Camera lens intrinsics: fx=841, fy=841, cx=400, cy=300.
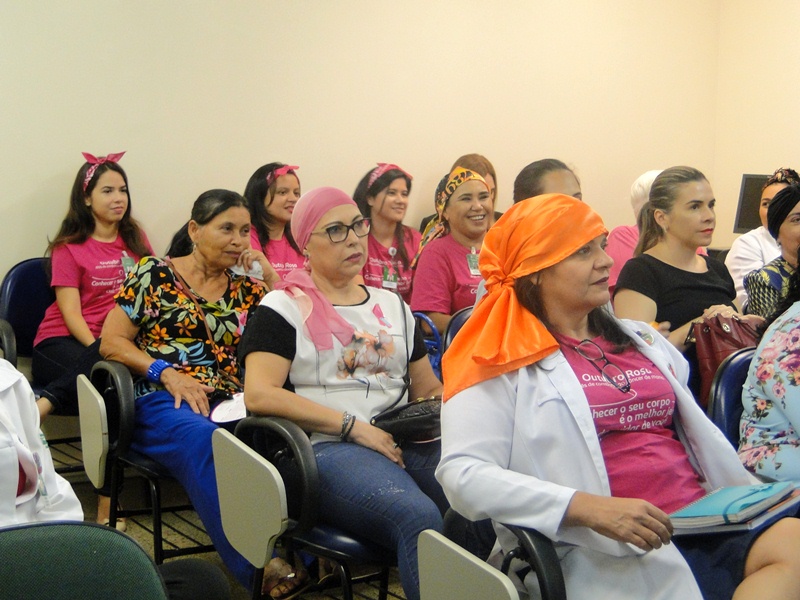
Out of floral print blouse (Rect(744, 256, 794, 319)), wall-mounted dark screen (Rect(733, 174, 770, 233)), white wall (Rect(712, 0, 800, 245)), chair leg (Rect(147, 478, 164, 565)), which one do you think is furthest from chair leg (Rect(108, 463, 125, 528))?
white wall (Rect(712, 0, 800, 245))

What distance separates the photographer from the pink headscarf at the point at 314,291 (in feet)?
7.63

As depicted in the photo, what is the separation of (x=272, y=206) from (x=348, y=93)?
32.4 inches

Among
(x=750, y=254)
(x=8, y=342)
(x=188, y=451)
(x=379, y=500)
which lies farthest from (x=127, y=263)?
(x=750, y=254)

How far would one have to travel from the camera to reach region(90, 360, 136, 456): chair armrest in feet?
8.74

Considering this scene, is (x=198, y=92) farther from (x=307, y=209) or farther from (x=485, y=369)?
(x=485, y=369)

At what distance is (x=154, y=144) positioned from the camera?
12.7 ft

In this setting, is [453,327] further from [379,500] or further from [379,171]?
[379,171]

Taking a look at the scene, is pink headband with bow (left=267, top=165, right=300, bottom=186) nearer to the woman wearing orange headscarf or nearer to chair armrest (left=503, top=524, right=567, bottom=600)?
the woman wearing orange headscarf

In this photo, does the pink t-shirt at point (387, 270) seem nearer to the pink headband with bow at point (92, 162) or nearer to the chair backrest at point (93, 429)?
the pink headband with bow at point (92, 162)

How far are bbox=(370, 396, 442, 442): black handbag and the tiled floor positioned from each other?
1.82 feet

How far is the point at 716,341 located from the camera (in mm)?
2559

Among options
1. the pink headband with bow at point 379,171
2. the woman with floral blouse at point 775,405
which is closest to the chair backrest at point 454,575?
the woman with floral blouse at point 775,405

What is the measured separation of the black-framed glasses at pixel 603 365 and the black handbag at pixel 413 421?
1.84ft

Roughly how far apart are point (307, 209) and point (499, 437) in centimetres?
113
